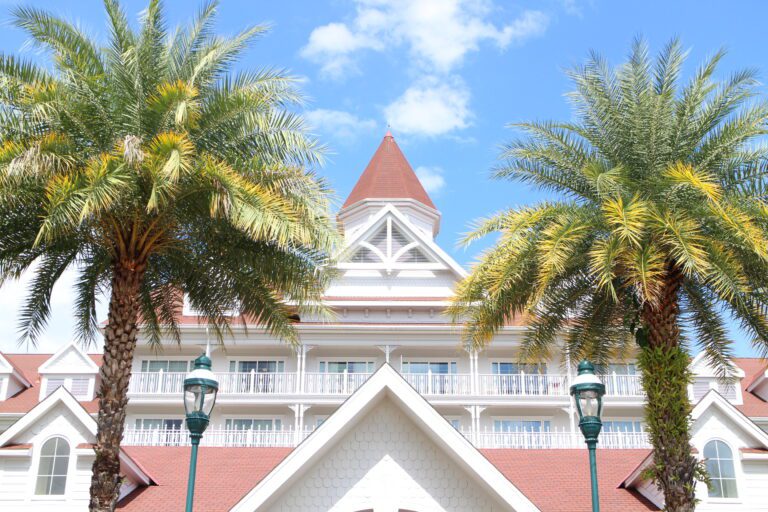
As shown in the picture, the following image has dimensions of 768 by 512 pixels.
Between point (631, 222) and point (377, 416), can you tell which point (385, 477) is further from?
point (631, 222)

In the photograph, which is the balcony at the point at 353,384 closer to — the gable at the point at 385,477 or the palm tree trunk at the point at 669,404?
the gable at the point at 385,477

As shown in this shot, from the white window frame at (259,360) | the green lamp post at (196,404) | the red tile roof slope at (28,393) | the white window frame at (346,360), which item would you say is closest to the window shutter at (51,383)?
the red tile roof slope at (28,393)

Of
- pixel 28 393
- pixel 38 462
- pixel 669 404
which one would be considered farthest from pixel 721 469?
pixel 28 393

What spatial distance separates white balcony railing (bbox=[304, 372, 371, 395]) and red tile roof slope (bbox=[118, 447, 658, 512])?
12.5 m

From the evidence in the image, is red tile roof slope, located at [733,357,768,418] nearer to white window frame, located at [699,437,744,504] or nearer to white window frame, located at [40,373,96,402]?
white window frame, located at [699,437,744,504]

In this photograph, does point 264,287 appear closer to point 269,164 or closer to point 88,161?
point 269,164

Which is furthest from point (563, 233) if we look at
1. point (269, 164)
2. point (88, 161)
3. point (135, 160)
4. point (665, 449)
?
point (88, 161)

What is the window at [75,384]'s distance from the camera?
37156mm

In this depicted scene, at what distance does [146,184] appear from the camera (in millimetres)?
15320

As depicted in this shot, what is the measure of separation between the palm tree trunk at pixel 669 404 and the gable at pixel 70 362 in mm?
28033

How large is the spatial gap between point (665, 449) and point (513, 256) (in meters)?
4.31

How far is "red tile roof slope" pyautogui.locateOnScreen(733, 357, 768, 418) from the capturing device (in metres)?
35.2

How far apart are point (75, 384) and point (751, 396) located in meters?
28.9

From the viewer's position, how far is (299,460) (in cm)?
1614
